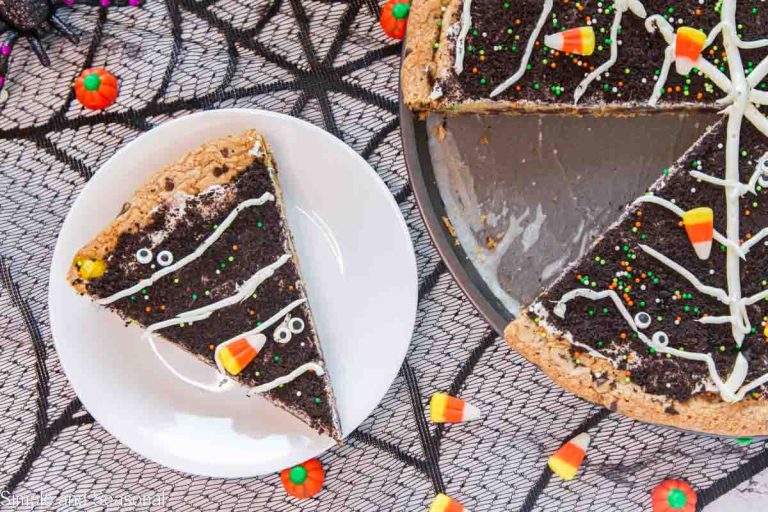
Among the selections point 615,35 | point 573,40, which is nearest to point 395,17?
point 573,40

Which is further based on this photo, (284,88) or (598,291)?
(284,88)

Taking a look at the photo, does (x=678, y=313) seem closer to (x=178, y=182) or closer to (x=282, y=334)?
(x=282, y=334)

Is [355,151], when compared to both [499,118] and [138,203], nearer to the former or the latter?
[499,118]

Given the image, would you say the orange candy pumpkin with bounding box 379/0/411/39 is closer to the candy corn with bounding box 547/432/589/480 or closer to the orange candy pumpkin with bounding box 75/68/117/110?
the orange candy pumpkin with bounding box 75/68/117/110

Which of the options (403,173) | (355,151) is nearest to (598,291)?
(403,173)

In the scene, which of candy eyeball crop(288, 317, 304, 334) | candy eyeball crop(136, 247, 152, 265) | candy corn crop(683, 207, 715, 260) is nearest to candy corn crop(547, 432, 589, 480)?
candy corn crop(683, 207, 715, 260)
